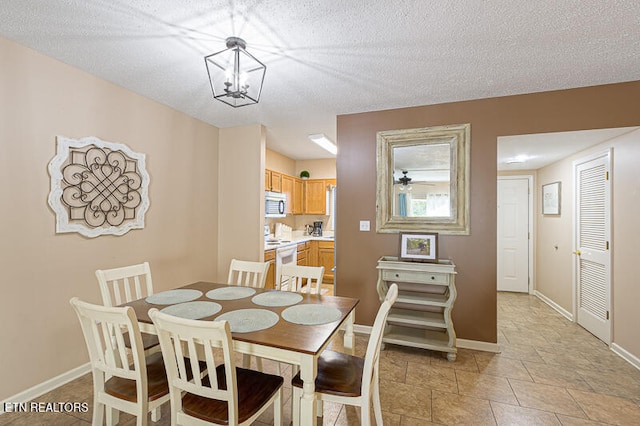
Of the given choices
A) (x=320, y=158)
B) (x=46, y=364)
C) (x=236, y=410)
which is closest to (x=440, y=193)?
(x=236, y=410)

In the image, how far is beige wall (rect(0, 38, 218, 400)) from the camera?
1986 mm

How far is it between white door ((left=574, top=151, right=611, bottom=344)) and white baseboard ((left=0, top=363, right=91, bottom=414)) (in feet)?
16.4

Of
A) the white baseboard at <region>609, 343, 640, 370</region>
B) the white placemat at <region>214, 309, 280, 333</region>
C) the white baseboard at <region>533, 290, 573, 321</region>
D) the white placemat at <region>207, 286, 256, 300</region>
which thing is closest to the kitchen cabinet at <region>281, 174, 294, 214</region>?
the white placemat at <region>207, 286, 256, 300</region>

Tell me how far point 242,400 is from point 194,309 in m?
0.66

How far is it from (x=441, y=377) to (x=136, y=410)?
2211 millimetres

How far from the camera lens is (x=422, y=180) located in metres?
3.11

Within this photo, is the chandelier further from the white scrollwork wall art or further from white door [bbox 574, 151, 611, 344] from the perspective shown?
white door [bbox 574, 151, 611, 344]

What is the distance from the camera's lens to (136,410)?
4.59ft

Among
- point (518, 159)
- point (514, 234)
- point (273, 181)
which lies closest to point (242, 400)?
point (273, 181)

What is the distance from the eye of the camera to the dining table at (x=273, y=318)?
1330 mm

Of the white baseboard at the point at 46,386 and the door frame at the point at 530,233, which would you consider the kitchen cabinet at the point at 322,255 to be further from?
the white baseboard at the point at 46,386

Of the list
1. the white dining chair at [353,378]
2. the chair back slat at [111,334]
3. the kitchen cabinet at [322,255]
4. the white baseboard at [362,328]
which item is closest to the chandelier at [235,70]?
the chair back slat at [111,334]

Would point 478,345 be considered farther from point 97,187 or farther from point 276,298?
point 97,187

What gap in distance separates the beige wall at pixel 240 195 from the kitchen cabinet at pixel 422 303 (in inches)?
70.8
